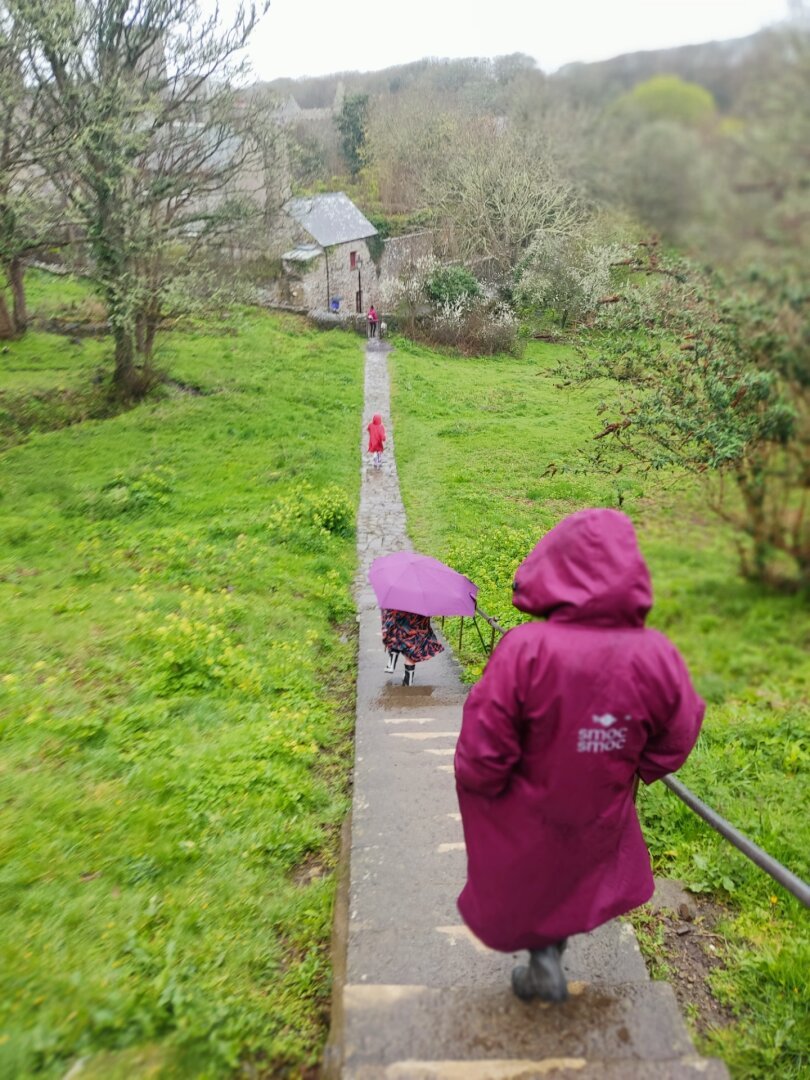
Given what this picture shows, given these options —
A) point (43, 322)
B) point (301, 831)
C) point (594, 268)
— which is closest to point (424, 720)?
point (301, 831)

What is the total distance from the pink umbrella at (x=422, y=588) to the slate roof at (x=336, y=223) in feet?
87.7

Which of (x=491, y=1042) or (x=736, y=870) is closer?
(x=491, y=1042)

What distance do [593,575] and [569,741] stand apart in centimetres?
57

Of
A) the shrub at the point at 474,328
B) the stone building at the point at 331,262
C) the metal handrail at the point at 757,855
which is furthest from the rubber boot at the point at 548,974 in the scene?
the stone building at the point at 331,262

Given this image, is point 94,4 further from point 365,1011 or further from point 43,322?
point 365,1011

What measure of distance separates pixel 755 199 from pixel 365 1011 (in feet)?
10.1

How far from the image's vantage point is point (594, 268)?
4094 millimetres

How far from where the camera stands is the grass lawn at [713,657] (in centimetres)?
172

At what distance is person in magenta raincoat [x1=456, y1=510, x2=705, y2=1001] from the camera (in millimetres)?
2008

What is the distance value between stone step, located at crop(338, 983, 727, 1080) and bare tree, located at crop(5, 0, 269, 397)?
11799mm

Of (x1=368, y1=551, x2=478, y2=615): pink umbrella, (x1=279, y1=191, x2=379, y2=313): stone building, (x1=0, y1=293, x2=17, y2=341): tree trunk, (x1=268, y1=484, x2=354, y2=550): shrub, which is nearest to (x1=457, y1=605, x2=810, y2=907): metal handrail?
(x1=368, y1=551, x2=478, y2=615): pink umbrella

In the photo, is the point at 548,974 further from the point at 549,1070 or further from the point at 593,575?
the point at 593,575

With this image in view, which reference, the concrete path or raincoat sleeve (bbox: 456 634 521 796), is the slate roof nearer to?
the concrete path

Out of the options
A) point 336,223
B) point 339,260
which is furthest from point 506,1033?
point 336,223
